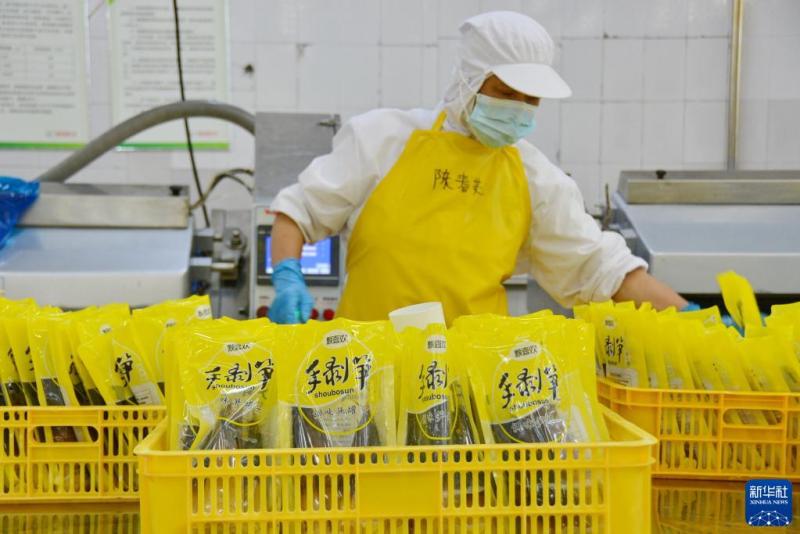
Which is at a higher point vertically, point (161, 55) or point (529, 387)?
point (161, 55)

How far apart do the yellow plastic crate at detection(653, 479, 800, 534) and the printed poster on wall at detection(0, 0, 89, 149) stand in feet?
8.87

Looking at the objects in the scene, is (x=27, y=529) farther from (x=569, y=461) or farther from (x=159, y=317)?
(x=569, y=461)

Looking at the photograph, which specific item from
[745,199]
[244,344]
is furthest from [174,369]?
[745,199]

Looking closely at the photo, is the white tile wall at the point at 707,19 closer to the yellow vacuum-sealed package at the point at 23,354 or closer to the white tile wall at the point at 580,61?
the white tile wall at the point at 580,61

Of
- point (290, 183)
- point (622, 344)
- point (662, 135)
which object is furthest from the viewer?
point (662, 135)

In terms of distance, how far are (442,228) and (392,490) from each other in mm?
1093

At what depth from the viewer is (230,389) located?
0.90m

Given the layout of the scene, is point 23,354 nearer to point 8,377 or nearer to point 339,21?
point 8,377

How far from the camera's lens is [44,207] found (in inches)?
99.4

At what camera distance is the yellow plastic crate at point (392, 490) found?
2.68 ft

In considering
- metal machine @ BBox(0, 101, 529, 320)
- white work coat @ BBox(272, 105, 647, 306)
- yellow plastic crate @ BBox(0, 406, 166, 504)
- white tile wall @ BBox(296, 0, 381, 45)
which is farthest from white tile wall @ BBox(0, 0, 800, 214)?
yellow plastic crate @ BBox(0, 406, 166, 504)

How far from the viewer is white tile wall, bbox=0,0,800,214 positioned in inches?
129

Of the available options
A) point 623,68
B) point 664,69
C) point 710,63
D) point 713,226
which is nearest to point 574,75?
point 623,68

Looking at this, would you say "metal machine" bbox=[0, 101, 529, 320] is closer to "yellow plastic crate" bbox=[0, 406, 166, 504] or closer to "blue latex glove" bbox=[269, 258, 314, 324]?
"blue latex glove" bbox=[269, 258, 314, 324]
